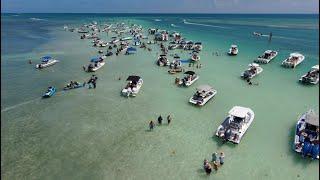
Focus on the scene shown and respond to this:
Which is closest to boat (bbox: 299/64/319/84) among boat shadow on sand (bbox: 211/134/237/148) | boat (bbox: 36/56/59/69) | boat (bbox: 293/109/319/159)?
boat (bbox: 293/109/319/159)

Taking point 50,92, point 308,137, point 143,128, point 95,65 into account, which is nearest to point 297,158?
point 308,137

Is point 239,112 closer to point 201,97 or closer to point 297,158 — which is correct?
point 297,158

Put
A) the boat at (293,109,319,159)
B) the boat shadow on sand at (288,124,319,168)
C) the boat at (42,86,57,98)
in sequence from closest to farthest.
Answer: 1. the boat shadow on sand at (288,124,319,168)
2. the boat at (293,109,319,159)
3. the boat at (42,86,57,98)

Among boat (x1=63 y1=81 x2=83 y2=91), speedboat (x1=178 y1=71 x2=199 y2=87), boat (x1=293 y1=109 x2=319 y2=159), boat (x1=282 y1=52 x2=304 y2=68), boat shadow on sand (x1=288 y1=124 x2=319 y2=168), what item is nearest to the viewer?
boat shadow on sand (x1=288 y1=124 x2=319 y2=168)

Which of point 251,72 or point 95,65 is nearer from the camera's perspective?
point 251,72

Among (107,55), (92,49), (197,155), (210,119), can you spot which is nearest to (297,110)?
(210,119)

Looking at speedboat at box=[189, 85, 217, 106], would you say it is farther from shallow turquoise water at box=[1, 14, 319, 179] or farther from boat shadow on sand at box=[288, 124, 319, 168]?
boat shadow on sand at box=[288, 124, 319, 168]

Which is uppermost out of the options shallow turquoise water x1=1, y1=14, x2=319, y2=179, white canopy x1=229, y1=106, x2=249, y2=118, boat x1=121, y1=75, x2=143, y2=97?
white canopy x1=229, y1=106, x2=249, y2=118
